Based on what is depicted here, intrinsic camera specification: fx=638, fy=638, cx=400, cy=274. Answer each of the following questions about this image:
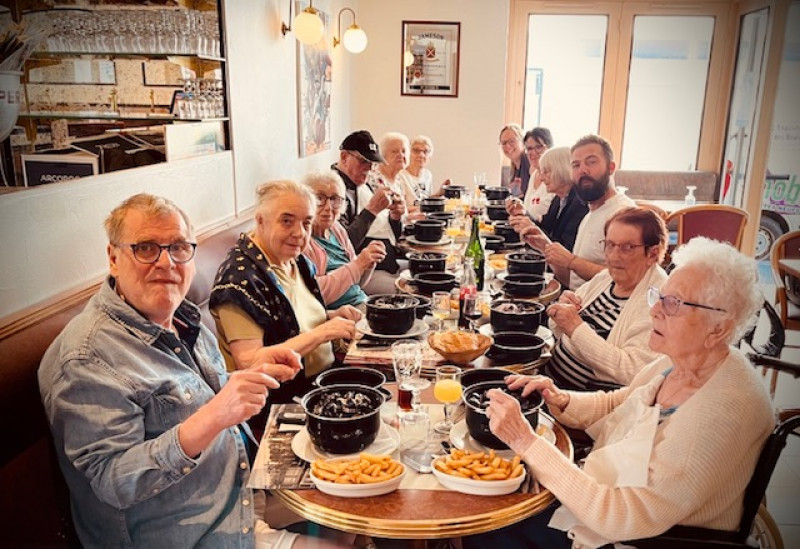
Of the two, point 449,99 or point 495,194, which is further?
point 449,99

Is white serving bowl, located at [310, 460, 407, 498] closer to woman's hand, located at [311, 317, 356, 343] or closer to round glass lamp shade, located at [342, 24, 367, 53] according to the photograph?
woman's hand, located at [311, 317, 356, 343]

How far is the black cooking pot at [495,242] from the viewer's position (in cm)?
369

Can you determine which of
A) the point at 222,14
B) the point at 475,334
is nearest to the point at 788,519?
the point at 475,334

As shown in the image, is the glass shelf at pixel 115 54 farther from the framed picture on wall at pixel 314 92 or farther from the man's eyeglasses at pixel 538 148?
the man's eyeglasses at pixel 538 148

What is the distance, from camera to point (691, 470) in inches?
51.9

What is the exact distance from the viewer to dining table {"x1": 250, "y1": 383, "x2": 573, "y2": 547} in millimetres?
1239

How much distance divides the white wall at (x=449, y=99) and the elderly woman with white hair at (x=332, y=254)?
14.7 feet

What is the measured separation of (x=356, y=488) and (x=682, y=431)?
701 mm

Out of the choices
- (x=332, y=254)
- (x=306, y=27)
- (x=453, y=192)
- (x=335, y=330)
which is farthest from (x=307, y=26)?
(x=335, y=330)

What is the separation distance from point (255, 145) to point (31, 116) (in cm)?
168

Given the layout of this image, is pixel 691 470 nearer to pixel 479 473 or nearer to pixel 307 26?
pixel 479 473

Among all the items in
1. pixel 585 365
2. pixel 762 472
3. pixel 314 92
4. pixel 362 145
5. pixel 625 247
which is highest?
pixel 314 92

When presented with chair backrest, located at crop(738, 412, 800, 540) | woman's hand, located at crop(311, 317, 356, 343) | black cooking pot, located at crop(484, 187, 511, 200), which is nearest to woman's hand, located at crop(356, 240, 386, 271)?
woman's hand, located at crop(311, 317, 356, 343)

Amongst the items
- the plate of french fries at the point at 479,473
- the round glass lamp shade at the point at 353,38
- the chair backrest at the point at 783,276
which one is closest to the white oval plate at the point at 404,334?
the plate of french fries at the point at 479,473
